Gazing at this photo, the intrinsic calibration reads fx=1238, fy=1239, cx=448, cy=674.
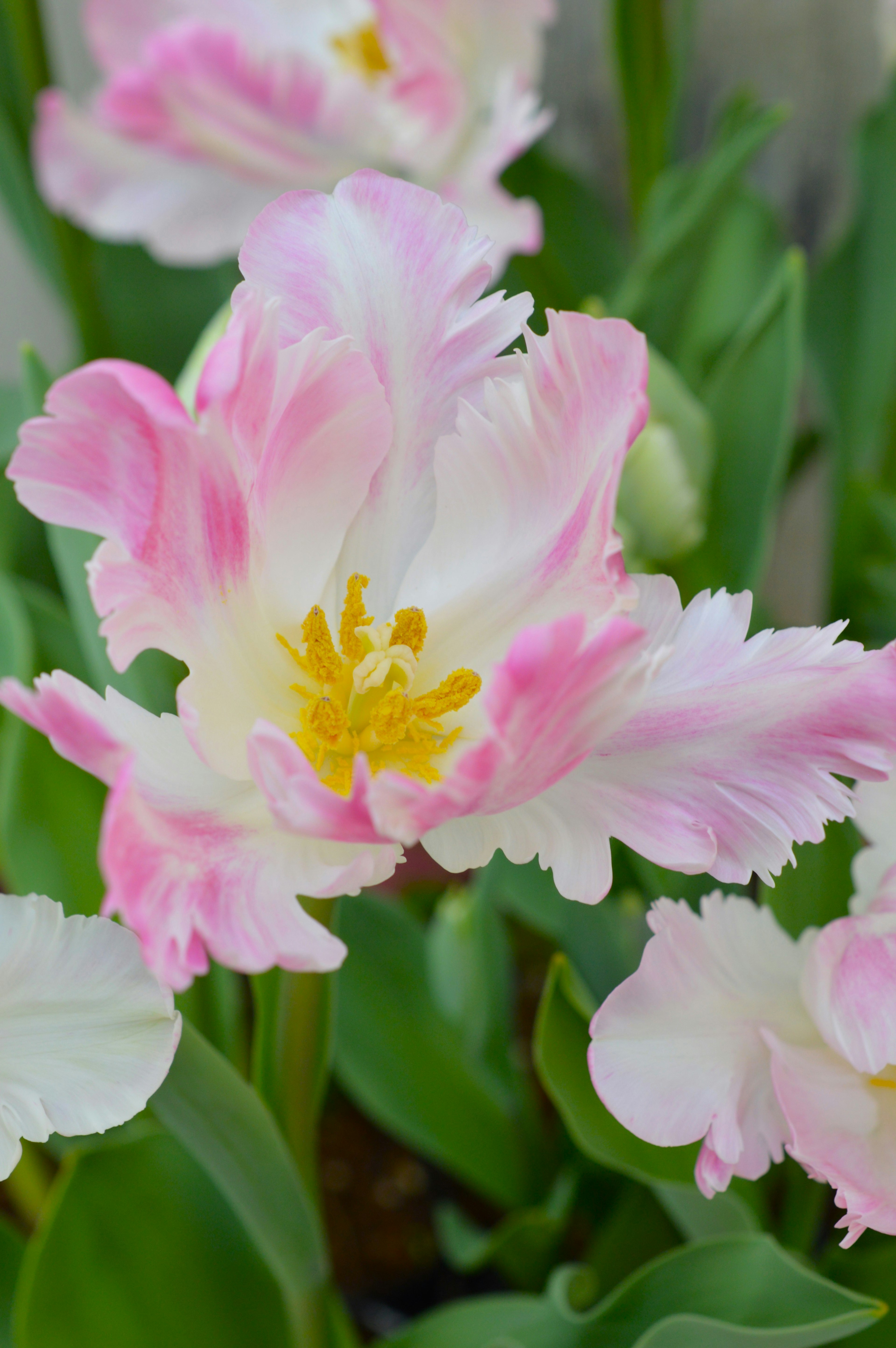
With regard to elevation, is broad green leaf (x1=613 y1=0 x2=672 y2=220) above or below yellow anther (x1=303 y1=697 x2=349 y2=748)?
above

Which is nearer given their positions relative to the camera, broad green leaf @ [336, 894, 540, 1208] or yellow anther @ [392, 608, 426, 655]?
yellow anther @ [392, 608, 426, 655]

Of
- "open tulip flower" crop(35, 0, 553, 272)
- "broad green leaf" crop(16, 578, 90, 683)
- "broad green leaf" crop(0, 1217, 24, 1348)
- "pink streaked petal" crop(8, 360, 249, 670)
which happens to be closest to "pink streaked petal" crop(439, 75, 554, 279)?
"open tulip flower" crop(35, 0, 553, 272)

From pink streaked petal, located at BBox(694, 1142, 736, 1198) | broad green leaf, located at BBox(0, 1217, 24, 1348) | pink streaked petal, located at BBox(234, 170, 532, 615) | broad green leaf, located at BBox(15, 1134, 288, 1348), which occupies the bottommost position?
broad green leaf, located at BBox(0, 1217, 24, 1348)

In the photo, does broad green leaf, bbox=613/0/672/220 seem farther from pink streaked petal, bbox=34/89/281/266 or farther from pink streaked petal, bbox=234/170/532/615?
pink streaked petal, bbox=234/170/532/615

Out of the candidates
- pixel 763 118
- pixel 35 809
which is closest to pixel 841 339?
pixel 763 118

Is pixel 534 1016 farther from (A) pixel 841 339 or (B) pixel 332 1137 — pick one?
(A) pixel 841 339

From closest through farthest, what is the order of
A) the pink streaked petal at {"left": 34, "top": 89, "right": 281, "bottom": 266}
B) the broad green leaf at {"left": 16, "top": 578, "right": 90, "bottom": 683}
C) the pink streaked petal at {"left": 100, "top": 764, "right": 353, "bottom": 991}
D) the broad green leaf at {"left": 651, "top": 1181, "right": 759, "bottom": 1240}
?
the pink streaked petal at {"left": 100, "top": 764, "right": 353, "bottom": 991}
the broad green leaf at {"left": 651, "top": 1181, "right": 759, "bottom": 1240}
the broad green leaf at {"left": 16, "top": 578, "right": 90, "bottom": 683}
the pink streaked petal at {"left": 34, "top": 89, "right": 281, "bottom": 266}
